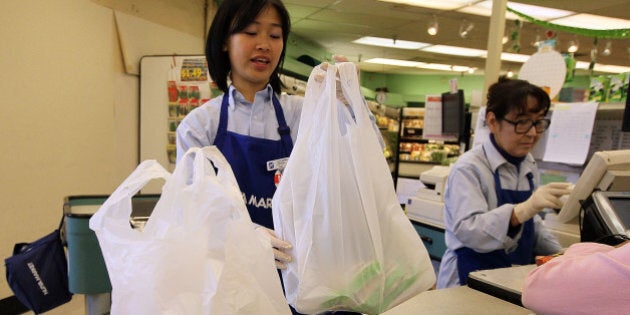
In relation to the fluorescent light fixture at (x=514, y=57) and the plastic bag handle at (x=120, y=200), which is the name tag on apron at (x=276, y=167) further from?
the fluorescent light fixture at (x=514, y=57)

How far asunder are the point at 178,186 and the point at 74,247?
2.69 feet

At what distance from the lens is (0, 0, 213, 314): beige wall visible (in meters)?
2.88

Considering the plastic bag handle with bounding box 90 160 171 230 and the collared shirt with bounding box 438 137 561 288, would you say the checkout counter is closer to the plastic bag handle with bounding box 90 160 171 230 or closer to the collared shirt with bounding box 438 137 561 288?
the collared shirt with bounding box 438 137 561 288

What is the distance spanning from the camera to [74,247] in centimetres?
132

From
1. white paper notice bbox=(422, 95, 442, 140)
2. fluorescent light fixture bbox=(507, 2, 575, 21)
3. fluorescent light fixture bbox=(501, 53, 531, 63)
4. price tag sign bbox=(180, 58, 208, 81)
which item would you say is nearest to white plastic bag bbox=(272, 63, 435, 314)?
white paper notice bbox=(422, 95, 442, 140)

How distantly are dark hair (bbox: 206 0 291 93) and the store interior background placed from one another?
2.36 metres

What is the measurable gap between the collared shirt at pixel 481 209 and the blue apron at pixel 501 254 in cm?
3

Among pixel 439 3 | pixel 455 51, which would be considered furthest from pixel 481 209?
pixel 455 51

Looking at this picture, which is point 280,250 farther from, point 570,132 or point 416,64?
point 416,64

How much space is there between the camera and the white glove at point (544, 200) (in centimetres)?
138

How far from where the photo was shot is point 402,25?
21.9 ft

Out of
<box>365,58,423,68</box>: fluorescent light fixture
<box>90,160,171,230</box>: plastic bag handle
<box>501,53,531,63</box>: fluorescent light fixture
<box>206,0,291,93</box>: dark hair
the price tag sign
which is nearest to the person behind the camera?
<box>90,160,171,230</box>: plastic bag handle

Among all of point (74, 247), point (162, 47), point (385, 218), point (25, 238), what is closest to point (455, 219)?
point (385, 218)

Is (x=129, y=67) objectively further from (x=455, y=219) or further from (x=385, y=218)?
(x=385, y=218)
